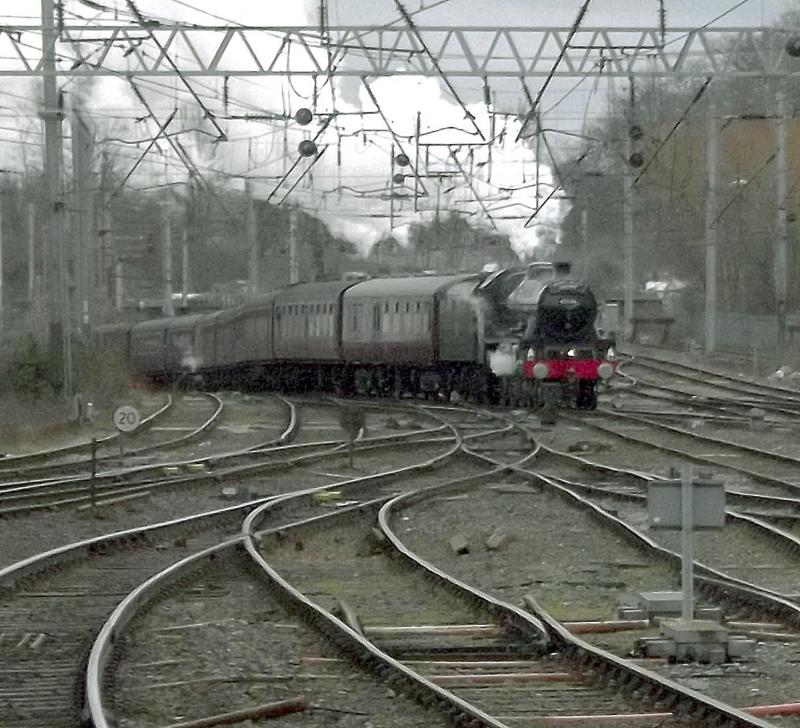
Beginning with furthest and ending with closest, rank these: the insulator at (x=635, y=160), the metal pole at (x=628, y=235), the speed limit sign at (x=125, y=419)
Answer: the metal pole at (x=628, y=235) → the insulator at (x=635, y=160) → the speed limit sign at (x=125, y=419)

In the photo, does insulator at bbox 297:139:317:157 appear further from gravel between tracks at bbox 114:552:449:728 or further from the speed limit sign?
gravel between tracks at bbox 114:552:449:728

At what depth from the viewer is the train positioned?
3061 centimetres

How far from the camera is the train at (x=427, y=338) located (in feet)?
100

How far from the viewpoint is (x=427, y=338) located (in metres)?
33.4

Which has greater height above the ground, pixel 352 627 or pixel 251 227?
pixel 251 227

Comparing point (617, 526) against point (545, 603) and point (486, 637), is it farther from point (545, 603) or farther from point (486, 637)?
point (486, 637)

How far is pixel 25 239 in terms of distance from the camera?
254ft

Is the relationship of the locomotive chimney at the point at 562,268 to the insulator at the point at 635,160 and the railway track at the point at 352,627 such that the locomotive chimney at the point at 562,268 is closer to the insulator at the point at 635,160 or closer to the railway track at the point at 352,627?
the insulator at the point at 635,160

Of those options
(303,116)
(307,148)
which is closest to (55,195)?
(303,116)

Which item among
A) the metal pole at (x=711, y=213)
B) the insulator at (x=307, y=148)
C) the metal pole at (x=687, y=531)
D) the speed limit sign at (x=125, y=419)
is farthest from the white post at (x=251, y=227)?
the metal pole at (x=687, y=531)

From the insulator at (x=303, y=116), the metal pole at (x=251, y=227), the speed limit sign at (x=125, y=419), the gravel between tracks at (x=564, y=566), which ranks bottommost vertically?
the gravel between tracks at (x=564, y=566)

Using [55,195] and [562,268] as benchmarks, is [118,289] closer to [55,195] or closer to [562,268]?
[562,268]

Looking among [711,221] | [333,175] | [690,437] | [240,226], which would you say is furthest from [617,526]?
[240,226]

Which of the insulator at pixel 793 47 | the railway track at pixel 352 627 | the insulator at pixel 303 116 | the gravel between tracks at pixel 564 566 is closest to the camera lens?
the railway track at pixel 352 627
